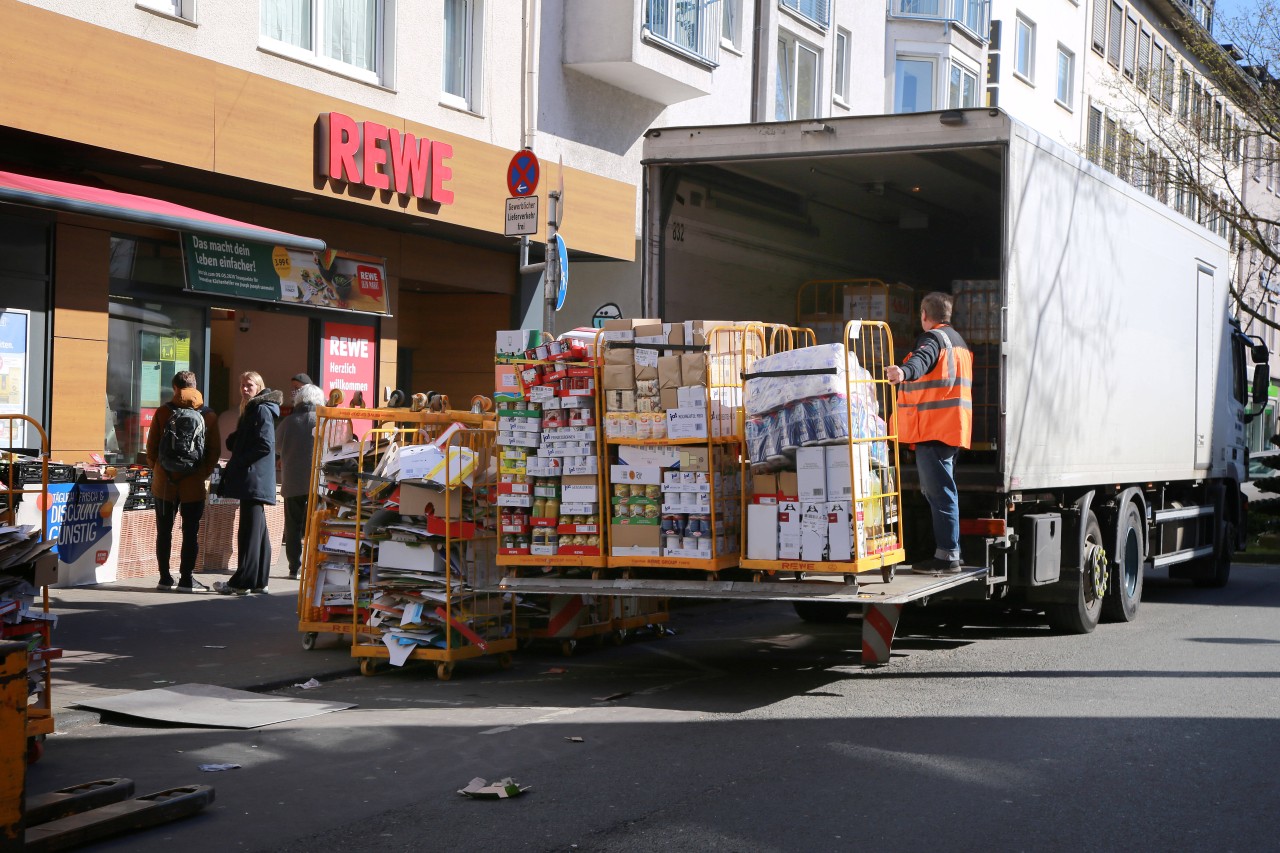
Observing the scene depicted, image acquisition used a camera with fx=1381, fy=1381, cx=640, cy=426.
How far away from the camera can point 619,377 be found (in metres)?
7.75

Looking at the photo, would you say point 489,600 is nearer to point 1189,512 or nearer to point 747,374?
point 747,374

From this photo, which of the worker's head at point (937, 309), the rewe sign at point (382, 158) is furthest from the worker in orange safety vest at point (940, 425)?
the rewe sign at point (382, 158)

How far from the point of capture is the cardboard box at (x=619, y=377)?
25.4 feet

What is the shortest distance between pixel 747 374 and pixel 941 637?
12.9 ft

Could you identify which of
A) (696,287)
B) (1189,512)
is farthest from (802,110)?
(696,287)

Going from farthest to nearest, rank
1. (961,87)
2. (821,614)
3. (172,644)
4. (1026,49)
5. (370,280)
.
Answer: (1026,49) → (961,87) → (370,280) → (821,614) → (172,644)

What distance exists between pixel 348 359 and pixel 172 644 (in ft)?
22.6

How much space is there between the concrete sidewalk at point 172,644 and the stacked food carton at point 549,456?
158 centimetres

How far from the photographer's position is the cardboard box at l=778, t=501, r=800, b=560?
7.31 m

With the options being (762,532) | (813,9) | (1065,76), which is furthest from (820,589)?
(1065,76)

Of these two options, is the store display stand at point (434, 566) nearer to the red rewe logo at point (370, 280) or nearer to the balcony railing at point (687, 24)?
the red rewe logo at point (370, 280)

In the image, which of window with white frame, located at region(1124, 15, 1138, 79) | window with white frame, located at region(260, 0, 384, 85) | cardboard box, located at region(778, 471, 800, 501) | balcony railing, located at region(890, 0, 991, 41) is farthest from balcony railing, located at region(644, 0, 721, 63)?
window with white frame, located at region(1124, 15, 1138, 79)

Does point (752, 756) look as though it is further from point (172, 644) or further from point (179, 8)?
point (179, 8)

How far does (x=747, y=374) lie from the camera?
7473mm
